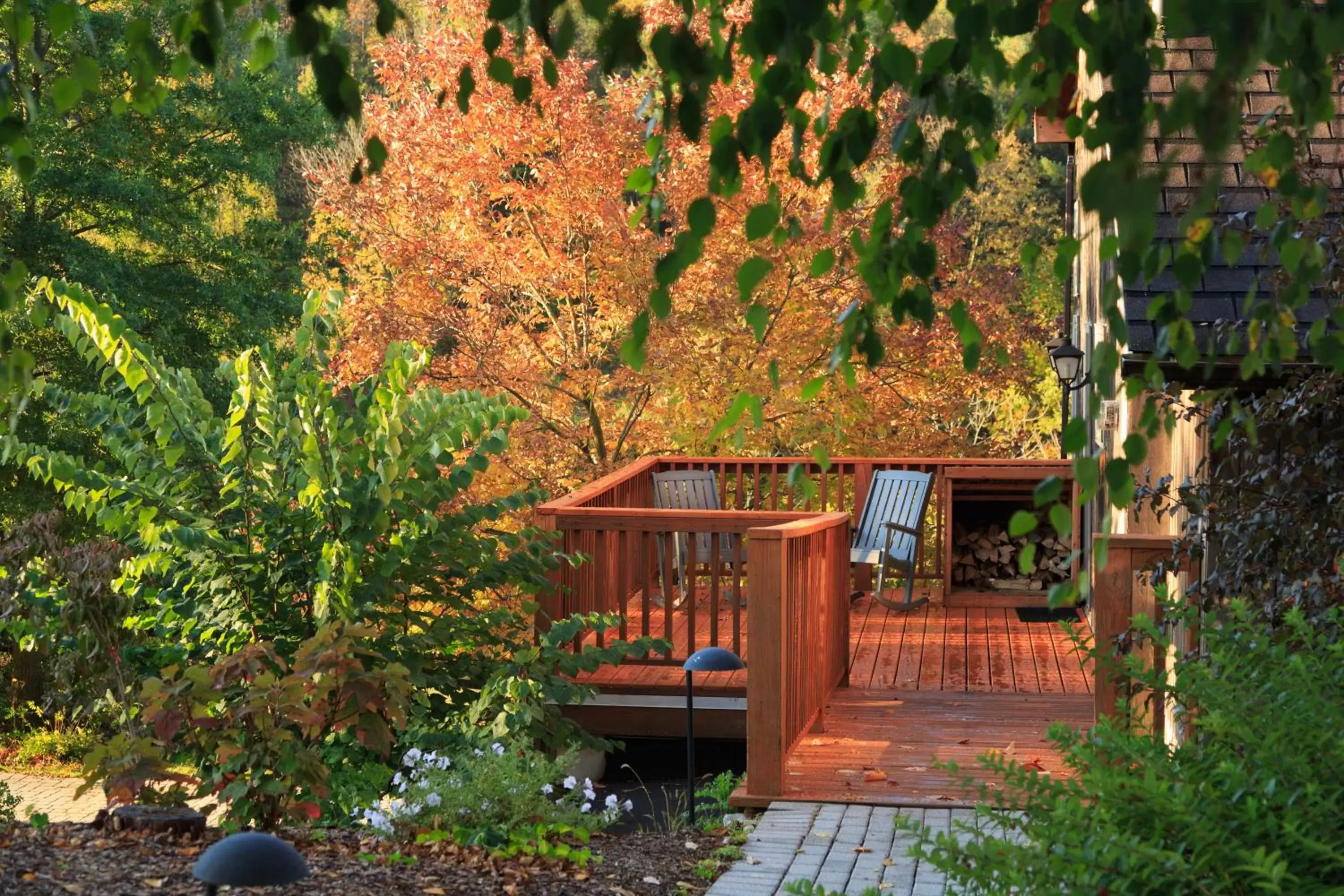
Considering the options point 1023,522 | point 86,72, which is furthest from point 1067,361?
point 86,72

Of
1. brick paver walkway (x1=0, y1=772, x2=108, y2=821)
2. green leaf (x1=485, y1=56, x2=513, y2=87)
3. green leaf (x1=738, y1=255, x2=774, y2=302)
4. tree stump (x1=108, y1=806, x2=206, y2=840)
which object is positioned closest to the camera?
green leaf (x1=738, y1=255, x2=774, y2=302)

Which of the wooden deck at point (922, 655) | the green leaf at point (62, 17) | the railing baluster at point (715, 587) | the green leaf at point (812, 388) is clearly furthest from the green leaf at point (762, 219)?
the railing baluster at point (715, 587)

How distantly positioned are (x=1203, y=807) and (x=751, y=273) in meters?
1.49

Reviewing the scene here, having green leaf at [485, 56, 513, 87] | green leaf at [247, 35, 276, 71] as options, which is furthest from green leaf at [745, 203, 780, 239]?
green leaf at [247, 35, 276, 71]

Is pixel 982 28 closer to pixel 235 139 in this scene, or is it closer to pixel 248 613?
pixel 248 613

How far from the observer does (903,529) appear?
9625 millimetres

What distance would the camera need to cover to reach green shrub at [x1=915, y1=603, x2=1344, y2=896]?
2555 mm

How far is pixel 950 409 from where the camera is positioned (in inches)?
571

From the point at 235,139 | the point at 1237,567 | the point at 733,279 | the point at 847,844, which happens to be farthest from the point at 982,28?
the point at 235,139

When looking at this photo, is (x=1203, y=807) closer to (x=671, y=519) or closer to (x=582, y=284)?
(x=671, y=519)

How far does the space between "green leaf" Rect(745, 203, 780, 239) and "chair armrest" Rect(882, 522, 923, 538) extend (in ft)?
25.9

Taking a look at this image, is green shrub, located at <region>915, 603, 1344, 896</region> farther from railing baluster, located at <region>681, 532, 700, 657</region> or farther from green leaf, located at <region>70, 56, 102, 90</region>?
railing baluster, located at <region>681, 532, 700, 657</region>

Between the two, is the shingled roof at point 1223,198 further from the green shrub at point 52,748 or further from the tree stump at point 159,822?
the green shrub at point 52,748

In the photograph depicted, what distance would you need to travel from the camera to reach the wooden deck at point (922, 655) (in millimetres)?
7465
